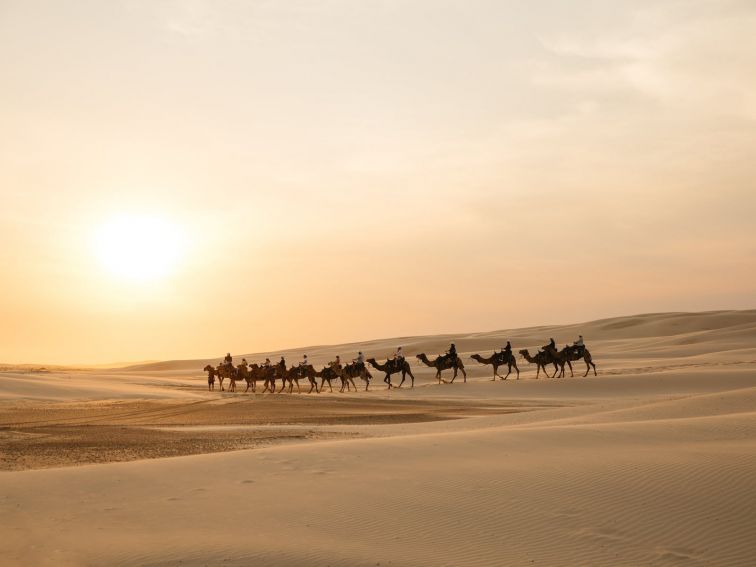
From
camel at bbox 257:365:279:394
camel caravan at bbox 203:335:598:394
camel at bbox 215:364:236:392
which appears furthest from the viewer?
camel at bbox 215:364:236:392

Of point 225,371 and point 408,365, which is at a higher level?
point 225,371

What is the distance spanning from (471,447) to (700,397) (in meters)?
8.22

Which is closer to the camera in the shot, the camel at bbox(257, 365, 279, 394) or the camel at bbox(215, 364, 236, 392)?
the camel at bbox(257, 365, 279, 394)

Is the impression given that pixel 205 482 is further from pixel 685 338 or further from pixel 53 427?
pixel 685 338

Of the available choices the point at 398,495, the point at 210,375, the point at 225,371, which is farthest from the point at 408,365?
the point at 398,495

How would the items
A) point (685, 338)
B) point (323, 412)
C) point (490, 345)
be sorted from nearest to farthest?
point (323, 412), point (685, 338), point (490, 345)

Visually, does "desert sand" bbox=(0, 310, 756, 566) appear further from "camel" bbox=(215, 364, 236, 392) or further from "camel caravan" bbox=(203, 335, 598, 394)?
"camel" bbox=(215, 364, 236, 392)

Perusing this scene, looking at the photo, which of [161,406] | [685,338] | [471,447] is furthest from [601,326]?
[471,447]

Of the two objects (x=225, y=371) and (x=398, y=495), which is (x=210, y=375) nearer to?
(x=225, y=371)

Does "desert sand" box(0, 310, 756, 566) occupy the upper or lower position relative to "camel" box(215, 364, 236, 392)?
lower

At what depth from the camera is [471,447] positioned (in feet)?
38.7

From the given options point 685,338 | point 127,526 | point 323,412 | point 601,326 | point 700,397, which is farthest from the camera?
point 601,326

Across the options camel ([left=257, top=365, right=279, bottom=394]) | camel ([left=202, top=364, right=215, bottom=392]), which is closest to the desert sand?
camel ([left=257, top=365, right=279, bottom=394])

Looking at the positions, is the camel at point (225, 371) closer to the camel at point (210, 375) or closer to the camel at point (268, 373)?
the camel at point (210, 375)
